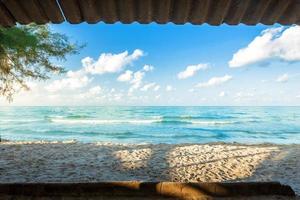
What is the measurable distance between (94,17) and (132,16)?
353mm

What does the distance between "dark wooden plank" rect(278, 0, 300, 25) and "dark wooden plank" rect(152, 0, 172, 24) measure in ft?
3.35

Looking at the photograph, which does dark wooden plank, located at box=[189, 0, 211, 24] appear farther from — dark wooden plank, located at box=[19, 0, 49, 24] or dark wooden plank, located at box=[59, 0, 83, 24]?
dark wooden plank, located at box=[19, 0, 49, 24]

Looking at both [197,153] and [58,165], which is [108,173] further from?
[197,153]

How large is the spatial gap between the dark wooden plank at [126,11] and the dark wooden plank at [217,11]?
0.68 meters

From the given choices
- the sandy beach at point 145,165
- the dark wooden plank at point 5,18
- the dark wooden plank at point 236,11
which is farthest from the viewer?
the sandy beach at point 145,165

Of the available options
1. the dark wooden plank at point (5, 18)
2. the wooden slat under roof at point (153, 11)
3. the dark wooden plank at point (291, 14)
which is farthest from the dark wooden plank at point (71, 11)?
the dark wooden plank at point (291, 14)

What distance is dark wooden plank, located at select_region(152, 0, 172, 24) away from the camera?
2.93 meters

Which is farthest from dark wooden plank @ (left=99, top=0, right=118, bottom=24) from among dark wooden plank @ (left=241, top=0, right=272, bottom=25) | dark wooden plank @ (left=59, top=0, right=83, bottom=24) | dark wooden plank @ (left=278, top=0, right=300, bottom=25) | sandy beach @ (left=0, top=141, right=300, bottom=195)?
sandy beach @ (left=0, top=141, right=300, bottom=195)

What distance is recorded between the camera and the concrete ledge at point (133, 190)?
3.15 meters

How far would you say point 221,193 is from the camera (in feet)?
10.3

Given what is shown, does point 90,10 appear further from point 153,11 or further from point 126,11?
point 153,11

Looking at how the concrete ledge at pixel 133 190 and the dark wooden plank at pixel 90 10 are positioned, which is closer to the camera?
the dark wooden plank at pixel 90 10

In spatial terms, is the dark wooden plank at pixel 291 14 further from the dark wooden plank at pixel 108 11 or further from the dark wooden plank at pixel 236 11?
the dark wooden plank at pixel 108 11

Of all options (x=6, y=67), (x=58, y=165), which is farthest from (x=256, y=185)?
(x=6, y=67)
